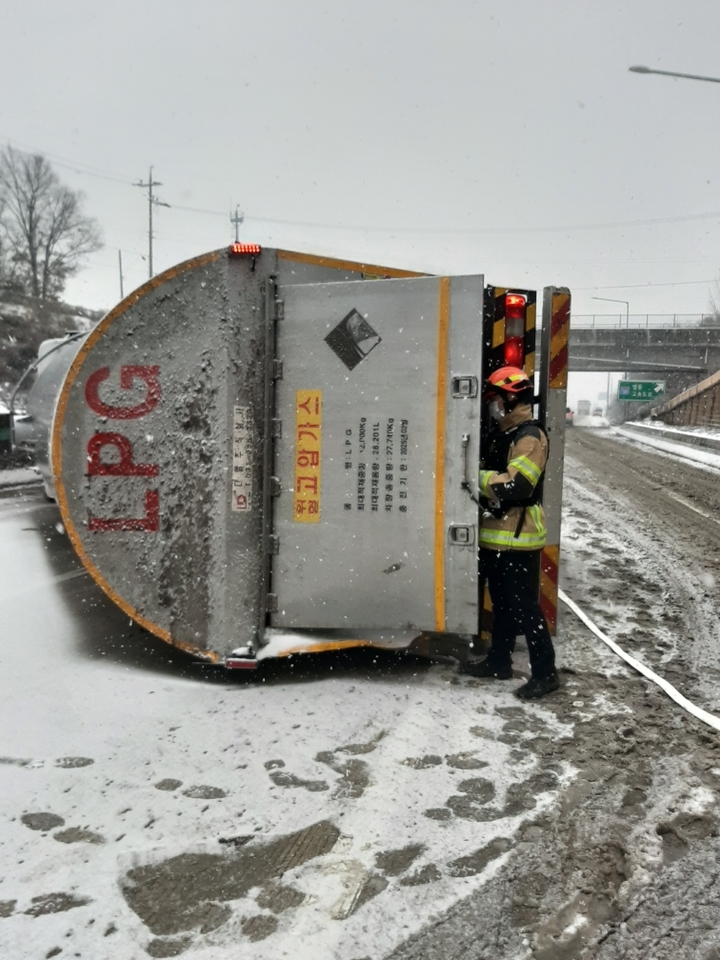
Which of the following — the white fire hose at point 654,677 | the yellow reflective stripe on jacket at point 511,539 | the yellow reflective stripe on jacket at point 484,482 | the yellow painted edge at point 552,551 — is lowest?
the white fire hose at point 654,677

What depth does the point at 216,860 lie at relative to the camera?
8.93 ft

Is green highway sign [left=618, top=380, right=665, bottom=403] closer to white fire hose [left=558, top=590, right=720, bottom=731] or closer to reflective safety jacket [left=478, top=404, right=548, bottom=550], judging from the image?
white fire hose [left=558, top=590, right=720, bottom=731]

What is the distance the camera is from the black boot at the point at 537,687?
166 inches

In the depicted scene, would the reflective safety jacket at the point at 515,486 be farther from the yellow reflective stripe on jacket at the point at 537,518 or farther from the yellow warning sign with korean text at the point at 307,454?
the yellow warning sign with korean text at the point at 307,454

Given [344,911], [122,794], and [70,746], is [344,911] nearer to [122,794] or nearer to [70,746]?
[122,794]

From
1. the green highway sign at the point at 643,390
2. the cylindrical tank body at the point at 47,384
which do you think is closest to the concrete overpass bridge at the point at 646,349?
the green highway sign at the point at 643,390

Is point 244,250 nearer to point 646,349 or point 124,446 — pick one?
point 124,446

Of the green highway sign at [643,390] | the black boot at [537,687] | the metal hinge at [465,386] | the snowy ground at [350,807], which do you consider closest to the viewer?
the snowy ground at [350,807]

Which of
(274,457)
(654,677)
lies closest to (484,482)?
(274,457)

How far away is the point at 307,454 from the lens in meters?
4.27

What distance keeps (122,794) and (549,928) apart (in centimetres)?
169

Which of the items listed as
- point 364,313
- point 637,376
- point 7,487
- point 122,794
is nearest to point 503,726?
point 122,794

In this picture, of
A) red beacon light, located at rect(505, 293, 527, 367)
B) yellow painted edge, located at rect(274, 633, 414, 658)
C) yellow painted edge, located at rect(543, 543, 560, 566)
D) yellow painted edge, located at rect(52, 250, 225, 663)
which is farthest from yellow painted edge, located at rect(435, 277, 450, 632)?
yellow painted edge, located at rect(52, 250, 225, 663)

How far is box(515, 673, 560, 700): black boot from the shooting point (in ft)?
13.8
